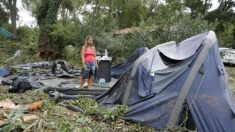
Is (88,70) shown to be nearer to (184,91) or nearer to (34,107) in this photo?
(34,107)

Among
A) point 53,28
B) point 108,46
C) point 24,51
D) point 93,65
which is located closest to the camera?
point 93,65

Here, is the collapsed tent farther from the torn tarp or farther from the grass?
the torn tarp

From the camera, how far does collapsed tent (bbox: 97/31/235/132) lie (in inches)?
236

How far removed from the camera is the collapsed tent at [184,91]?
6.00 m

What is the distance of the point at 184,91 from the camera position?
19.9 feet

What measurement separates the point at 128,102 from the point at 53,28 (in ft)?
41.7

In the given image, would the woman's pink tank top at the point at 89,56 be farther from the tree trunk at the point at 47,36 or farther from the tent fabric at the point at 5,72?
the tree trunk at the point at 47,36

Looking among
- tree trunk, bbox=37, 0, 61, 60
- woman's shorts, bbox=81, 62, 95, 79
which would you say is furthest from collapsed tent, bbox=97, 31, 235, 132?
tree trunk, bbox=37, 0, 61, 60

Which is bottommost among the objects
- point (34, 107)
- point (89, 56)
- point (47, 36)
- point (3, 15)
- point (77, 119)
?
point (77, 119)

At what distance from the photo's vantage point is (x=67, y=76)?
Answer: 13.2 metres

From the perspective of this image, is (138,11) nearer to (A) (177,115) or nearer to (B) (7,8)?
(B) (7,8)

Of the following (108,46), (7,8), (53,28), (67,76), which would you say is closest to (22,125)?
(67,76)

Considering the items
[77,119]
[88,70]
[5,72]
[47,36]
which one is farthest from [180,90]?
[47,36]

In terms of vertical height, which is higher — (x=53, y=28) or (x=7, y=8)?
(x=7, y=8)
